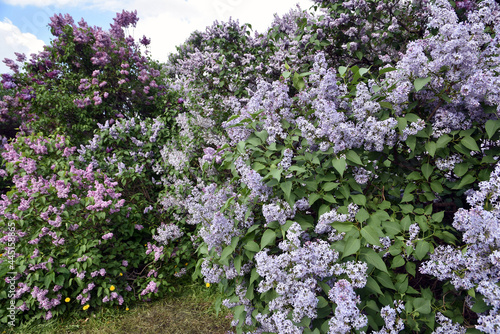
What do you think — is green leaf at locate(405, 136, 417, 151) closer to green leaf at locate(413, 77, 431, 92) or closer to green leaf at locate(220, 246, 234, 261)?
green leaf at locate(413, 77, 431, 92)

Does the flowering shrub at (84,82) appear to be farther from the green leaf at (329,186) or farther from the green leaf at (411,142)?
the green leaf at (411,142)

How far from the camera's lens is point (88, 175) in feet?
13.4

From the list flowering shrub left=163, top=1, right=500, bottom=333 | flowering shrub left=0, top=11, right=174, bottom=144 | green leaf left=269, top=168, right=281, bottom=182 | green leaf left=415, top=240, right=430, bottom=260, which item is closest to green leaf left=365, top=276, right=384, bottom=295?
flowering shrub left=163, top=1, right=500, bottom=333

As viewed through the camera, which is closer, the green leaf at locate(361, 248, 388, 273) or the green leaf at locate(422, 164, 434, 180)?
the green leaf at locate(361, 248, 388, 273)

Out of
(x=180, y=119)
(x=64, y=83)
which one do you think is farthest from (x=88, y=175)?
(x=64, y=83)

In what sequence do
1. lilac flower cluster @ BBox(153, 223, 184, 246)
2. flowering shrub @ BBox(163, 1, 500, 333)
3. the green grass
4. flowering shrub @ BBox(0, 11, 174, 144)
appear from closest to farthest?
1. flowering shrub @ BBox(163, 1, 500, 333)
2. the green grass
3. lilac flower cluster @ BBox(153, 223, 184, 246)
4. flowering shrub @ BBox(0, 11, 174, 144)

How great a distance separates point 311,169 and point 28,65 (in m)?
6.77

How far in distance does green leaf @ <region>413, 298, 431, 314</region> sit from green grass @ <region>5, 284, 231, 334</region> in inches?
91.4

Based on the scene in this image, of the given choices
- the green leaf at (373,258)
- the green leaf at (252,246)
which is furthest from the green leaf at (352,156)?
the green leaf at (252,246)

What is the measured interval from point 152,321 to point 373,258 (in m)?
3.11

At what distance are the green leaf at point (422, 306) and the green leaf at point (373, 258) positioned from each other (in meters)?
0.33

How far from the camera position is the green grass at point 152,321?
358cm

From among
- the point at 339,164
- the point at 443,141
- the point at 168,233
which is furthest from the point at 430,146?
the point at 168,233

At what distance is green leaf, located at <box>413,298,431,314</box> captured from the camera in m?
1.62
